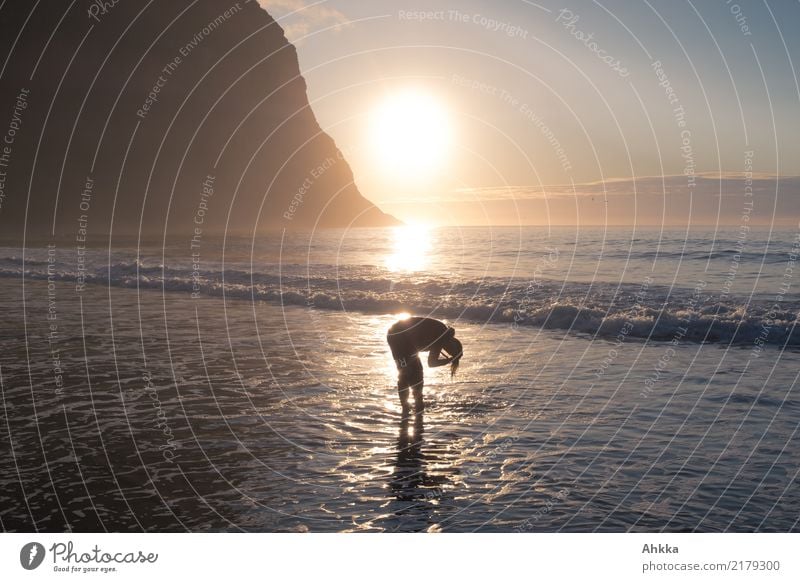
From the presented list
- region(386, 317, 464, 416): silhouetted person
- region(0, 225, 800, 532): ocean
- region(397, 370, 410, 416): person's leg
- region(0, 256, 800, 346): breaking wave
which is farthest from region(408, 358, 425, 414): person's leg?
region(0, 256, 800, 346): breaking wave

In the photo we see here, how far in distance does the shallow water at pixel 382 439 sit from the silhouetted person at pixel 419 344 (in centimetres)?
86

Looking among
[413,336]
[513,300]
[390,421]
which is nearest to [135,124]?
[513,300]

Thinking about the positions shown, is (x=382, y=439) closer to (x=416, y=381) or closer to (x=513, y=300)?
(x=416, y=381)

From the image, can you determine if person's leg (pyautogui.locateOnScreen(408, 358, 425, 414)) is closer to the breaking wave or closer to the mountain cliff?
the breaking wave

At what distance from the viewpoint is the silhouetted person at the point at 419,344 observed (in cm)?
1253

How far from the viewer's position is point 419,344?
41.8 ft

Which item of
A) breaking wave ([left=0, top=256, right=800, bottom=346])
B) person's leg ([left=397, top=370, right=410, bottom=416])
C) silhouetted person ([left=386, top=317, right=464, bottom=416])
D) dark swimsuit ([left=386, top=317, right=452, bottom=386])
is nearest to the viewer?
silhouetted person ([left=386, top=317, right=464, bottom=416])

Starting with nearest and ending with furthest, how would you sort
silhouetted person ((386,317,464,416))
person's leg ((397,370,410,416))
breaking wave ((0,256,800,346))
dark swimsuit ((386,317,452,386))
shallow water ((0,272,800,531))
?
shallow water ((0,272,800,531)) → silhouetted person ((386,317,464,416)) → dark swimsuit ((386,317,452,386)) → person's leg ((397,370,410,416)) → breaking wave ((0,256,800,346))

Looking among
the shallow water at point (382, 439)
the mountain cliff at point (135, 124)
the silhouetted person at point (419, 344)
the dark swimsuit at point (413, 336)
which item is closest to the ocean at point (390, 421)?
the shallow water at point (382, 439)

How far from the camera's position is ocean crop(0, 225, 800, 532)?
809 cm

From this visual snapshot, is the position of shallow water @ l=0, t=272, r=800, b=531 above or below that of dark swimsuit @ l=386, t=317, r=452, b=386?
below

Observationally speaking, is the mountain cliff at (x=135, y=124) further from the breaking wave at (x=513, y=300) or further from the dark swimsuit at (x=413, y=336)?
the dark swimsuit at (x=413, y=336)

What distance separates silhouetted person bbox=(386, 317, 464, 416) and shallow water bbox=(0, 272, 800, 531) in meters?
0.86
